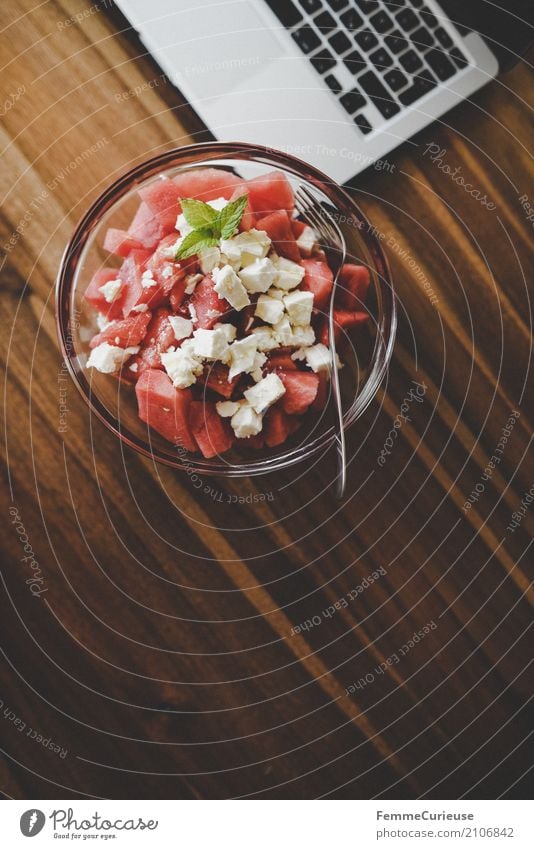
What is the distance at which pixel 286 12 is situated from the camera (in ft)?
1.99

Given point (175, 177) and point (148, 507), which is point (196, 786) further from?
point (175, 177)

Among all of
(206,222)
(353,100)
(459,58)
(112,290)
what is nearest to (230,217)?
(206,222)

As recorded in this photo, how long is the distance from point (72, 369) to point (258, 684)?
1.23ft

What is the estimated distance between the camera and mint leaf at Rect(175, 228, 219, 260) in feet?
1.64

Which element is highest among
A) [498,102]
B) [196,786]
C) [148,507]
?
[498,102]

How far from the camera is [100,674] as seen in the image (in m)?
0.64

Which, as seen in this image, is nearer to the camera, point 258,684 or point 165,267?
point 165,267

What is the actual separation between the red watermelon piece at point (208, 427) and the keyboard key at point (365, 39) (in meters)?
0.40

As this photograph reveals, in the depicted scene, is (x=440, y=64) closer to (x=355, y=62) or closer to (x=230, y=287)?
(x=355, y=62)

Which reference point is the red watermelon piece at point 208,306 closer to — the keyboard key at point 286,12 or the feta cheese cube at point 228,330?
the feta cheese cube at point 228,330

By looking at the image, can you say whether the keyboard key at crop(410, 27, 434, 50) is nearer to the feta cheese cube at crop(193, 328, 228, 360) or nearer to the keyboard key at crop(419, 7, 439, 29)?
the keyboard key at crop(419, 7, 439, 29)

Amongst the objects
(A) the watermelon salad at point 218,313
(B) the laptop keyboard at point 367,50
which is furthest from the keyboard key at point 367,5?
(A) the watermelon salad at point 218,313

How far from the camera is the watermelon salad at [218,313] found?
0.51 meters
